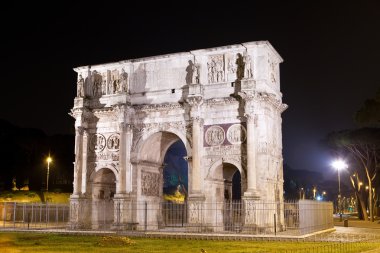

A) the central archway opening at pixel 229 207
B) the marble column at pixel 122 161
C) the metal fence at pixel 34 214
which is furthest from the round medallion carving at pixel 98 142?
the central archway opening at pixel 229 207

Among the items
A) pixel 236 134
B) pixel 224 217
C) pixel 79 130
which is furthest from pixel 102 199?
pixel 236 134

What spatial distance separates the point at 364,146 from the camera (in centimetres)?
4231

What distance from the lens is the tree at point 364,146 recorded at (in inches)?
1623

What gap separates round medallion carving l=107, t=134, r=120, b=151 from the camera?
2891 centimetres

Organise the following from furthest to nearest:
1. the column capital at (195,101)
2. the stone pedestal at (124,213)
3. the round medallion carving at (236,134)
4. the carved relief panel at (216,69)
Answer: the stone pedestal at (124,213) → the carved relief panel at (216,69) → the column capital at (195,101) → the round medallion carving at (236,134)

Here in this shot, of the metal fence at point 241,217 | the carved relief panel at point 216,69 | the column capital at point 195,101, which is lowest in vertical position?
the metal fence at point 241,217

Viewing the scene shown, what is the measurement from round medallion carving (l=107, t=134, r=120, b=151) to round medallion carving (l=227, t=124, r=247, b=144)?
664 cm

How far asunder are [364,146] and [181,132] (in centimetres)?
2121

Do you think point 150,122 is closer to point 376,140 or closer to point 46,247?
point 46,247

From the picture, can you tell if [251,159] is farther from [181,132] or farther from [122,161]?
[122,161]

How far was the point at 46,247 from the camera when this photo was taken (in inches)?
681

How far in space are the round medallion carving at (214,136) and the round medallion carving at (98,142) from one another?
6.44 m

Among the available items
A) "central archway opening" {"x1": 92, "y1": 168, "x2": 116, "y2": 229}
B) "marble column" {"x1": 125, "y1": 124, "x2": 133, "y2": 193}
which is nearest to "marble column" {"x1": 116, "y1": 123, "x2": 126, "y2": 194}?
"marble column" {"x1": 125, "y1": 124, "x2": 133, "y2": 193}

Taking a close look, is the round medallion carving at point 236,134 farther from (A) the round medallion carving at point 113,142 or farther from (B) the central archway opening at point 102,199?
(B) the central archway opening at point 102,199
